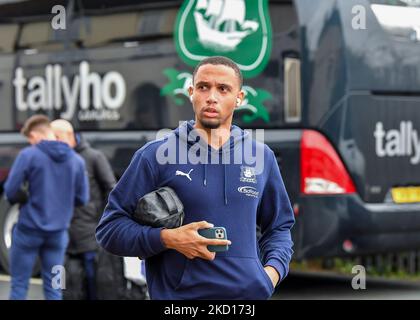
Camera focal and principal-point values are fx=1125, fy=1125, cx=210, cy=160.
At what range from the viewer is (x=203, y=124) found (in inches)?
158

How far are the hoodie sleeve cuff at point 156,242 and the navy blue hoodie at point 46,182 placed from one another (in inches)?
189

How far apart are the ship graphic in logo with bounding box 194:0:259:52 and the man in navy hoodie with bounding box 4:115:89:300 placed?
6.48 ft

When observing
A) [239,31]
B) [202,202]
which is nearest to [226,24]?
[239,31]

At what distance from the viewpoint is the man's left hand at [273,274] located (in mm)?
4121

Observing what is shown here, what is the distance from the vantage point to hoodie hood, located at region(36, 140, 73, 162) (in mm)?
8680

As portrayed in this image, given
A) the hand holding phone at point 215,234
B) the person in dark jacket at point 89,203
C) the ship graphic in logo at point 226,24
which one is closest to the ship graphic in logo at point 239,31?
the ship graphic in logo at point 226,24

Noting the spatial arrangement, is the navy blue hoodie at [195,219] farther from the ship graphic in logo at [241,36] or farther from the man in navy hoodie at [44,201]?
the ship graphic in logo at [241,36]

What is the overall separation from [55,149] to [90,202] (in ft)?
2.56

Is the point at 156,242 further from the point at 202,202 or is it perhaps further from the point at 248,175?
the point at 248,175

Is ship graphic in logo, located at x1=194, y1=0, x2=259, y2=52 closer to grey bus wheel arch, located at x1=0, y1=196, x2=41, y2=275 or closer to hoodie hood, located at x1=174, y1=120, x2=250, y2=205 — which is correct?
grey bus wheel arch, located at x1=0, y1=196, x2=41, y2=275

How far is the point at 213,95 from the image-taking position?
157 inches

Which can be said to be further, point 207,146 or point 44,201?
point 44,201

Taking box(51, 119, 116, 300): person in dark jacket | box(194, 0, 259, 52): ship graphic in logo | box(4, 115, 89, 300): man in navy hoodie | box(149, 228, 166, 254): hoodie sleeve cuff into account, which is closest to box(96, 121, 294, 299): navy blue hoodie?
box(149, 228, 166, 254): hoodie sleeve cuff

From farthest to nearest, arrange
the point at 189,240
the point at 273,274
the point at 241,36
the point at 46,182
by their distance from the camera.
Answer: the point at 241,36 → the point at 46,182 → the point at 273,274 → the point at 189,240
